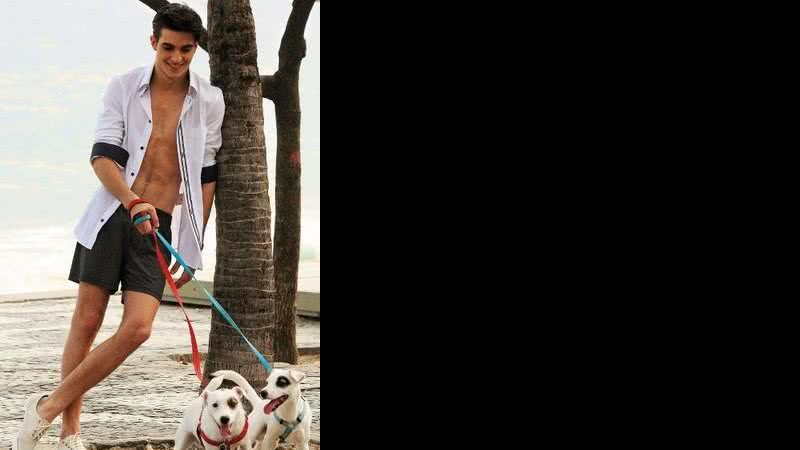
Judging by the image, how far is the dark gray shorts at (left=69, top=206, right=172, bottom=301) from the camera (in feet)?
18.5

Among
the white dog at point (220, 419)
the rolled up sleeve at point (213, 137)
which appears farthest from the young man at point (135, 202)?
the white dog at point (220, 419)

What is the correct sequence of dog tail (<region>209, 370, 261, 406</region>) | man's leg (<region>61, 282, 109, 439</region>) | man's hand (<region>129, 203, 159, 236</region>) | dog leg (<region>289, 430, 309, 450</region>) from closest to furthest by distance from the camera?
dog tail (<region>209, 370, 261, 406</region>)
dog leg (<region>289, 430, 309, 450</region>)
man's hand (<region>129, 203, 159, 236</region>)
man's leg (<region>61, 282, 109, 439</region>)

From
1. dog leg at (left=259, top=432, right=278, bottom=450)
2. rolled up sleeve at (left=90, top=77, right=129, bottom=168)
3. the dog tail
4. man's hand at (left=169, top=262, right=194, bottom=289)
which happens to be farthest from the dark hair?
dog leg at (left=259, top=432, right=278, bottom=450)

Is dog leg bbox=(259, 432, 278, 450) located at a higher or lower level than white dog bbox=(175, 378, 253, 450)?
lower

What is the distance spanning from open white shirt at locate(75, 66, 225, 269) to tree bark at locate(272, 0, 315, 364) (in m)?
3.10

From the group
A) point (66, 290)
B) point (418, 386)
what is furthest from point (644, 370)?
point (66, 290)

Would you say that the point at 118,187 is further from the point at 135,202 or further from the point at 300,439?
the point at 300,439

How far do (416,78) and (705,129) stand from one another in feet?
2.69

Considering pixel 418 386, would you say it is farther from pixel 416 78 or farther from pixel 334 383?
pixel 416 78

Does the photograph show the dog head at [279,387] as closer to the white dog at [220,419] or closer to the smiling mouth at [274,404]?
the smiling mouth at [274,404]

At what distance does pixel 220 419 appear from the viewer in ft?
16.9

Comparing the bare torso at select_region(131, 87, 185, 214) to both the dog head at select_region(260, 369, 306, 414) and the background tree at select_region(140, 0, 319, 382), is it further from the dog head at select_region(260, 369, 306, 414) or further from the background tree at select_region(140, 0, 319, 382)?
the dog head at select_region(260, 369, 306, 414)

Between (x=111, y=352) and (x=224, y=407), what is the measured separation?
0.85m

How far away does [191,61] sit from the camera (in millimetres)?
5707
